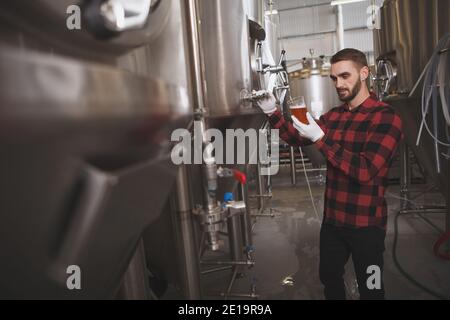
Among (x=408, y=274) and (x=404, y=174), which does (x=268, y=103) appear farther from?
(x=404, y=174)

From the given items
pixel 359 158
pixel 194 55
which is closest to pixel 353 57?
pixel 359 158

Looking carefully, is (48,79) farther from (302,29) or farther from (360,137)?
(302,29)

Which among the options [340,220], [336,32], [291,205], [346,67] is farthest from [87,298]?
[336,32]

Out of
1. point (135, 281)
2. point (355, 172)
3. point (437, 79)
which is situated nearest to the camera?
point (135, 281)

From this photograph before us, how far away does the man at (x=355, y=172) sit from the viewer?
3.83 ft

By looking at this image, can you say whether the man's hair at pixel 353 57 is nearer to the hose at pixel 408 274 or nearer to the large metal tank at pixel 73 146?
the large metal tank at pixel 73 146

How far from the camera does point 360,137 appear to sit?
124 centimetres

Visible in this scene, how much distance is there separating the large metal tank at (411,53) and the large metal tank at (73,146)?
1741mm

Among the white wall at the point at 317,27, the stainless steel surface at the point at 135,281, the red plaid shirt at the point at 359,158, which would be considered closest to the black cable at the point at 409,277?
the red plaid shirt at the point at 359,158

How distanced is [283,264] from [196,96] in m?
1.64

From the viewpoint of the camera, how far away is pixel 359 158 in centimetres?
116

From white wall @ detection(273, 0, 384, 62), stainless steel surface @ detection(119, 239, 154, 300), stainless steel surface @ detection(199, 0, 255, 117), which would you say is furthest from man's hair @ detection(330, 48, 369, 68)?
white wall @ detection(273, 0, 384, 62)

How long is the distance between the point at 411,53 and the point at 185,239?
187cm

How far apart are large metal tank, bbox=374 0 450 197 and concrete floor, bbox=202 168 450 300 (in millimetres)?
482
